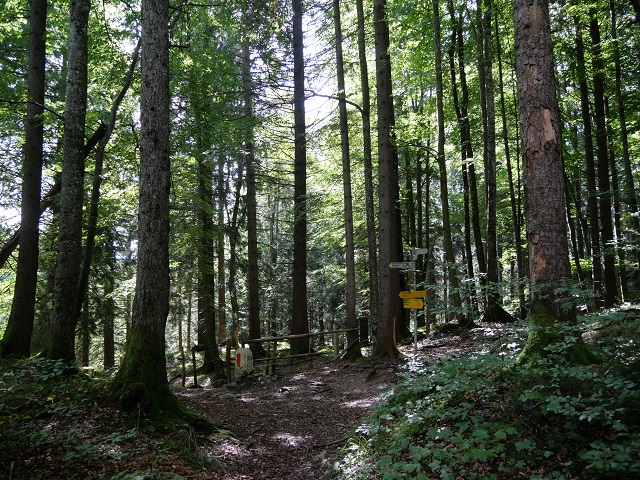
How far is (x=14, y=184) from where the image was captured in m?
12.5

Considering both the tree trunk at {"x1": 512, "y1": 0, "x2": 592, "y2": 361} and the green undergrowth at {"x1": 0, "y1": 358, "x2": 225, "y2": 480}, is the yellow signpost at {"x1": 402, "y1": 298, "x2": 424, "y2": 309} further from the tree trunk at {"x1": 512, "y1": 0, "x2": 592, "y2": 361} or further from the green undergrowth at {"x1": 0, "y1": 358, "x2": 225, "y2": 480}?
the green undergrowth at {"x1": 0, "y1": 358, "x2": 225, "y2": 480}

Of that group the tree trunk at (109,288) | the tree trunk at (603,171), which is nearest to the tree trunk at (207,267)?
the tree trunk at (109,288)

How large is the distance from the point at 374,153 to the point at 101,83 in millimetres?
11072

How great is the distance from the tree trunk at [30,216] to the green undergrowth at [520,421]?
739cm

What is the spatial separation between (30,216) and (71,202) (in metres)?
2.29

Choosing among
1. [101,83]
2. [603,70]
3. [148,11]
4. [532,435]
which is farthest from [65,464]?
[603,70]

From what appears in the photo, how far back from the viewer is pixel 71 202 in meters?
7.43

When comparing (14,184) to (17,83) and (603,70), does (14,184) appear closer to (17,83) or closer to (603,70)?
(17,83)

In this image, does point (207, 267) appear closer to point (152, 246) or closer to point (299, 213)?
point (299, 213)

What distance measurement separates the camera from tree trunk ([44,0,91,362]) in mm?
7098

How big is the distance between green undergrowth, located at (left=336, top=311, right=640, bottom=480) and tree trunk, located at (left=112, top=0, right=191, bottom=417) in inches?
111

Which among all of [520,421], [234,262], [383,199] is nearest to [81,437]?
[520,421]

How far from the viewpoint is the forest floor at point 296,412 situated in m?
5.33

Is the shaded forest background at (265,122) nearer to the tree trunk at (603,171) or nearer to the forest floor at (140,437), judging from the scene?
the tree trunk at (603,171)
